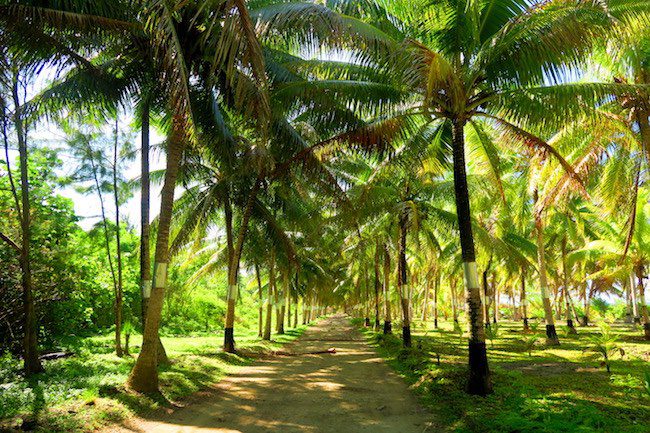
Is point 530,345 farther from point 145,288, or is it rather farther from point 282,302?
point 282,302

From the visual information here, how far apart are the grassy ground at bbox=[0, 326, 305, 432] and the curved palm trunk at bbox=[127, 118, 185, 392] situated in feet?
1.01

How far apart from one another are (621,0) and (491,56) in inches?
88.0

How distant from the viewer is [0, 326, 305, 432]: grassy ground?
573 cm

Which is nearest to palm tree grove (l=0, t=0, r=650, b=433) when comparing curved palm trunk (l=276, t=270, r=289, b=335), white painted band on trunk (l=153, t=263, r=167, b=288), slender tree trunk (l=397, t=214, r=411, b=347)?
white painted band on trunk (l=153, t=263, r=167, b=288)

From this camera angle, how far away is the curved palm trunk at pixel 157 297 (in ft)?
25.0

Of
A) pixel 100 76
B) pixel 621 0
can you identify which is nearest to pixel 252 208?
pixel 100 76

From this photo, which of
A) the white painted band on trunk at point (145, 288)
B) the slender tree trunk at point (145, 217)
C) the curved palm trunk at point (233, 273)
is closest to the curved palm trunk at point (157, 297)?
the slender tree trunk at point (145, 217)

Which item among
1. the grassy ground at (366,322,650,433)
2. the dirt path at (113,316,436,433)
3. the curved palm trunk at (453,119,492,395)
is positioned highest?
the curved palm trunk at (453,119,492,395)

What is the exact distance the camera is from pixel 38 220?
11914mm

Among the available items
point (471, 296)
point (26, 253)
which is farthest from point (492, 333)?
point (26, 253)

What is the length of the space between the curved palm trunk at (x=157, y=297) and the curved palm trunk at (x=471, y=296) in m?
5.06

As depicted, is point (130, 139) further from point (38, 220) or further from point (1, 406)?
point (1, 406)

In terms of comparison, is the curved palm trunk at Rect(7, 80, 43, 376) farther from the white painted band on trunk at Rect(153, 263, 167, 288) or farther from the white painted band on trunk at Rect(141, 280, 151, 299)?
the white painted band on trunk at Rect(153, 263, 167, 288)

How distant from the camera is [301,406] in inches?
295
